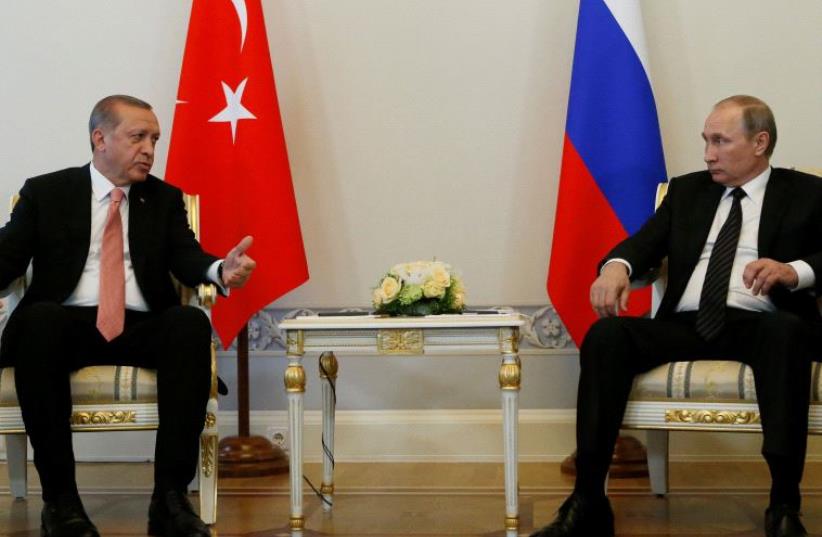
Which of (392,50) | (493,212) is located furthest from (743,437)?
(392,50)

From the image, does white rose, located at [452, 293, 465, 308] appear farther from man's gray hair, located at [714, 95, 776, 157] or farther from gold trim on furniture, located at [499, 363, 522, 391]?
man's gray hair, located at [714, 95, 776, 157]

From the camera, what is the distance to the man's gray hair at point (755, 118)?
3.80m

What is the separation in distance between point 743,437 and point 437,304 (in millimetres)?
1850

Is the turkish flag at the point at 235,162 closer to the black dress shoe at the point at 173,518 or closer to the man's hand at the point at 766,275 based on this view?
the black dress shoe at the point at 173,518

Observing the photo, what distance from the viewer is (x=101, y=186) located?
4.05 m

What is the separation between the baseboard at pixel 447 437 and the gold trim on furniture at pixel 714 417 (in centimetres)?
148

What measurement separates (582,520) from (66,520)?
1.50m

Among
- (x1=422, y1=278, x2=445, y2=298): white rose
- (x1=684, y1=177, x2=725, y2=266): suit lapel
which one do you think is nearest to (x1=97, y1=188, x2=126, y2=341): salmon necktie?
(x1=422, y1=278, x2=445, y2=298): white rose

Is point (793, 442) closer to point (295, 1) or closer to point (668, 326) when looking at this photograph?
point (668, 326)

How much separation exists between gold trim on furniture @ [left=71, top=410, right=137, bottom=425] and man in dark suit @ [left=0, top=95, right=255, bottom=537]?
0.09 metres

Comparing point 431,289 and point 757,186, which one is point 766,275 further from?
point 431,289

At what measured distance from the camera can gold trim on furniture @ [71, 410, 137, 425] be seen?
3.59 m

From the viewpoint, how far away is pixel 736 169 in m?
3.82

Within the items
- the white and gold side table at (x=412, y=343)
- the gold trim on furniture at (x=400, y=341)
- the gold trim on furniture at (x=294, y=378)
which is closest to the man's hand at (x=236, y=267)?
the white and gold side table at (x=412, y=343)
